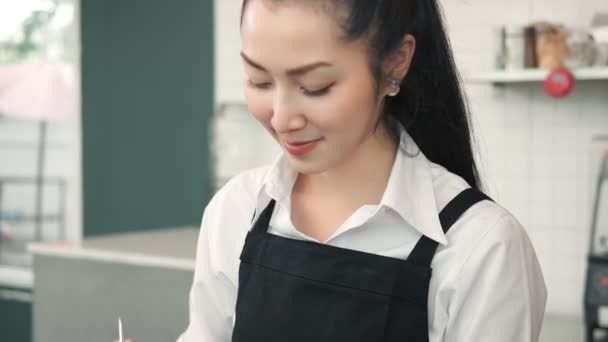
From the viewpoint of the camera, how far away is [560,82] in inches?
100.0

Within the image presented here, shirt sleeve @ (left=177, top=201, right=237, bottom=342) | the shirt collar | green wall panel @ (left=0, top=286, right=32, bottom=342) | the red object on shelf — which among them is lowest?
green wall panel @ (left=0, top=286, right=32, bottom=342)

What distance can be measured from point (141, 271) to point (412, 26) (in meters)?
1.83

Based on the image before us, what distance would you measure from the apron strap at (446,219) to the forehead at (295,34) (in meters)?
0.27

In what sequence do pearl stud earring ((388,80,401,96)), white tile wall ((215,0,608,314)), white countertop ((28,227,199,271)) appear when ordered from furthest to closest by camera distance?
white tile wall ((215,0,608,314)) → white countertop ((28,227,199,271)) → pearl stud earring ((388,80,401,96))

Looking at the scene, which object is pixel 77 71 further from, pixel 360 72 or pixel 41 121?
pixel 360 72

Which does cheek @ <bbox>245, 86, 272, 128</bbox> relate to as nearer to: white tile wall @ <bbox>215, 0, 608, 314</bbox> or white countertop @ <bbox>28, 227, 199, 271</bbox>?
white countertop @ <bbox>28, 227, 199, 271</bbox>

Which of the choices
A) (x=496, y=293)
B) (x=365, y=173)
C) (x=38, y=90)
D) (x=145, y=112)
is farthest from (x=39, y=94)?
(x=496, y=293)

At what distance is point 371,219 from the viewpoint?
3.77ft

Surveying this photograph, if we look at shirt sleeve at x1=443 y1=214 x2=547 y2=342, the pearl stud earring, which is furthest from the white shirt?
the pearl stud earring

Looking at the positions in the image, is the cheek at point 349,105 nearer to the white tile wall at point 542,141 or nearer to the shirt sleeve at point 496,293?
the shirt sleeve at point 496,293

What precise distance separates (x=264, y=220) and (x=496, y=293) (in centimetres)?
37

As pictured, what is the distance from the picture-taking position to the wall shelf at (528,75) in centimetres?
251

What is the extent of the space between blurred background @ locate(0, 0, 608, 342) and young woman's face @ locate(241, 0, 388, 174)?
4.99ft

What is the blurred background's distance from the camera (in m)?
2.67
